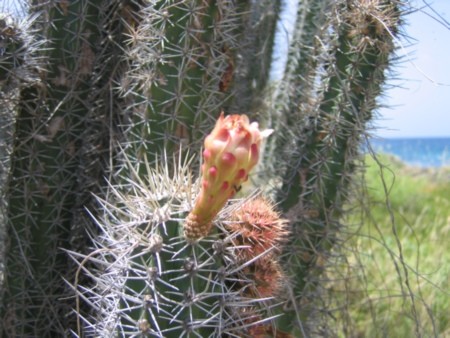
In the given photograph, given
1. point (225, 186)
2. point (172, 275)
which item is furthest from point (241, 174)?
point (172, 275)

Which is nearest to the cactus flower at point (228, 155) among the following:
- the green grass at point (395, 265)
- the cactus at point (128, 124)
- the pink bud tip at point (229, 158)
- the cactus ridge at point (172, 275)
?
the pink bud tip at point (229, 158)

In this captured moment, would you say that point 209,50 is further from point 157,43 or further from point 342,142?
point 342,142

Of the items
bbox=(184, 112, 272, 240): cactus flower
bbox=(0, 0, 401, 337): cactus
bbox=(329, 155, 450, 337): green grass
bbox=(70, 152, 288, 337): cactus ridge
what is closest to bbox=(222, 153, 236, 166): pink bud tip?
bbox=(184, 112, 272, 240): cactus flower

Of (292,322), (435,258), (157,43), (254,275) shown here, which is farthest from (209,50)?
(435,258)

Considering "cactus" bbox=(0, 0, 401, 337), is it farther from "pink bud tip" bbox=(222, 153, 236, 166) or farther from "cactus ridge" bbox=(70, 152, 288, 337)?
"pink bud tip" bbox=(222, 153, 236, 166)

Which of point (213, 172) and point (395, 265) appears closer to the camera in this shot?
point (213, 172)

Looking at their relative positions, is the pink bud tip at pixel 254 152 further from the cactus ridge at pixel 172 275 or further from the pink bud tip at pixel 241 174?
the cactus ridge at pixel 172 275

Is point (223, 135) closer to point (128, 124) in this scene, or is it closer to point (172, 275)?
point (172, 275)
